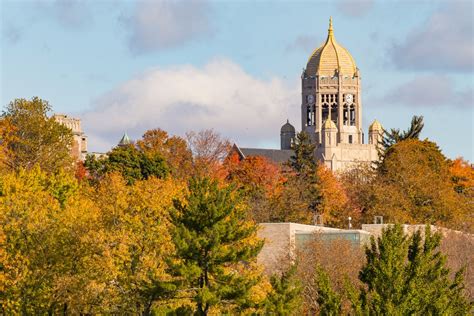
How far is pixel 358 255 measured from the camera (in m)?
88.1

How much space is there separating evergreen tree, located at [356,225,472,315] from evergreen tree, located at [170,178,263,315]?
6.14 meters

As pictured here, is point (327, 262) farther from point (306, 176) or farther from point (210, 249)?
point (306, 176)

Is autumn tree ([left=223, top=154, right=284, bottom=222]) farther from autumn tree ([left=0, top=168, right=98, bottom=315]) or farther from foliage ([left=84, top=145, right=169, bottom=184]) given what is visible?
autumn tree ([left=0, top=168, right=98, bottom=315])

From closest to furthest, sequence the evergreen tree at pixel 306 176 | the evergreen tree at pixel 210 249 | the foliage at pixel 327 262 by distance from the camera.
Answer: the evergreen tree at pixel 210 249, the foliage at pixel 327 262, the evergreen tree at pixel 306 176

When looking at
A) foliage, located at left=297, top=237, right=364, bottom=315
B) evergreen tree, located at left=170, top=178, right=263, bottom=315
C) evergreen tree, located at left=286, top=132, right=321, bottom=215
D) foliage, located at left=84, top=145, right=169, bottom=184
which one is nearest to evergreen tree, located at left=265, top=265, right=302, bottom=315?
evergreen tree, located at left=170, top=178, right=263, bottom=315

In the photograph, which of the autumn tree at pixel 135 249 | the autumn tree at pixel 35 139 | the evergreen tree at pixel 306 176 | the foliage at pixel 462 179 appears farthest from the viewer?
the foliage at pixel 462 179

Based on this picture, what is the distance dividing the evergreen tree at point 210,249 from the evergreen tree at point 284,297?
426 centimetres

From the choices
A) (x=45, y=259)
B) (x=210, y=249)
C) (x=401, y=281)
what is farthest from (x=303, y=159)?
(x=401, y=281)

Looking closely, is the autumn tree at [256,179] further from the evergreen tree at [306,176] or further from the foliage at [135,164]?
the foliage at [135,164]

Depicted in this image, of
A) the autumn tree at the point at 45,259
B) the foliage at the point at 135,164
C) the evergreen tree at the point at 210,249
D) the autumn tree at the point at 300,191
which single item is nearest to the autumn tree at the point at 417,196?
the autumn tree at the point at 300,191

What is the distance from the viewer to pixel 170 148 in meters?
137

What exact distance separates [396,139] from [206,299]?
87.1 metres

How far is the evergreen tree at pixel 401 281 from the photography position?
5812 centimetres

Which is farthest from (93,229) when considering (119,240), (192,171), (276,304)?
(192,171)
